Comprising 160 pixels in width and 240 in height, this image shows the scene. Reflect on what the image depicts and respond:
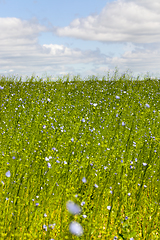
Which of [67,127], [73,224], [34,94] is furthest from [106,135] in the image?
[34,94]

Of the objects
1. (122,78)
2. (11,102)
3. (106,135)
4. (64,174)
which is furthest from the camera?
(122,78)

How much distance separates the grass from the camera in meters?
2.64

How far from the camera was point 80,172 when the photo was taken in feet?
12.6

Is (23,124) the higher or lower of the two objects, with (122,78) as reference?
lower

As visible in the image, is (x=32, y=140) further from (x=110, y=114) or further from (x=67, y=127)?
(x=110, y=114)

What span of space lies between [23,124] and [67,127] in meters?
1.14

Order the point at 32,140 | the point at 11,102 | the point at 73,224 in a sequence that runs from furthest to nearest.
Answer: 1. the point at 11,102
2. the point at 32,140
3. the point at 73,224

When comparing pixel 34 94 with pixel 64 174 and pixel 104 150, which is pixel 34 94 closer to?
pixel 104 150

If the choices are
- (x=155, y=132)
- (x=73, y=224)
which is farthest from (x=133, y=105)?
(x=73, y=224)

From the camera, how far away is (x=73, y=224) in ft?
5.70

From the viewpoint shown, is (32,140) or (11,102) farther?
(11,102)

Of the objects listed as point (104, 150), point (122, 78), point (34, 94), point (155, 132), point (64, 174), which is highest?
point (122, 78)

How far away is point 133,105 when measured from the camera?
8062 mm

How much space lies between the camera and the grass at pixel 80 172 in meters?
2.64
